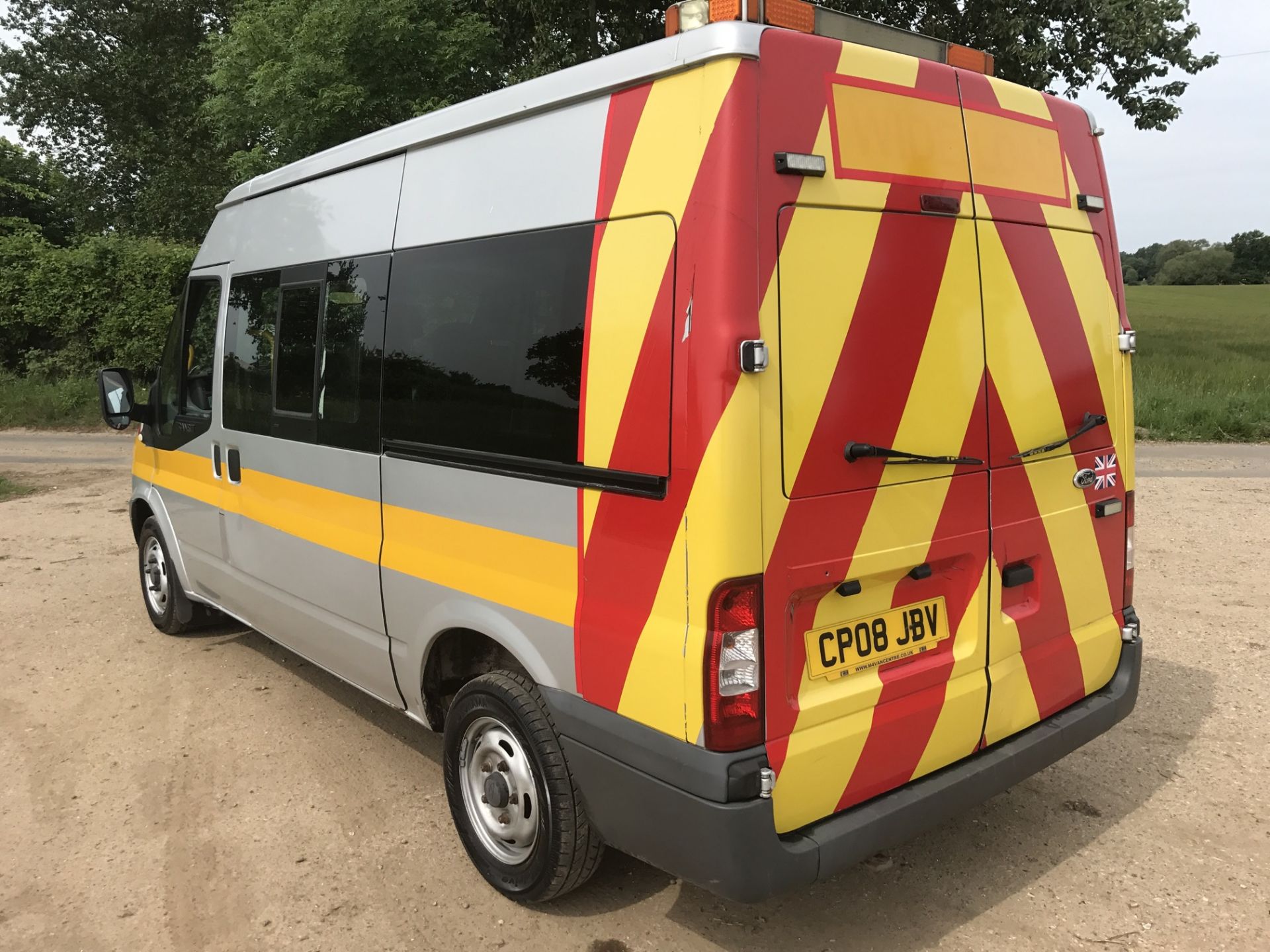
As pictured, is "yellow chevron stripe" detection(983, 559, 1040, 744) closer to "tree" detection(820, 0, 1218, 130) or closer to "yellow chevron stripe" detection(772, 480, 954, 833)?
"yellow chevron stripe" detection(772, 480, 954, 833)

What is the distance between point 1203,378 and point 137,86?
25578 mm

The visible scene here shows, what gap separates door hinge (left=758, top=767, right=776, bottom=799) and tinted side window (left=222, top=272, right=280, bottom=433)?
9.20ft

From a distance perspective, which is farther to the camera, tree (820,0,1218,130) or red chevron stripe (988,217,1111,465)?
tree (820,0,1218,130)

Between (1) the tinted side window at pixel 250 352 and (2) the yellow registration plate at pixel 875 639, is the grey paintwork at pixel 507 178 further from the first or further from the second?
(2) the yellow registration plate at pixel 875 639

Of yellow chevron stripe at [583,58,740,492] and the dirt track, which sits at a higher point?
yellow chevron stripe at [583,58,740,492]

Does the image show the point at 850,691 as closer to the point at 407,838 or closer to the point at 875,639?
the point at 875,639

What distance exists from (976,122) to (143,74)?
27.8 m

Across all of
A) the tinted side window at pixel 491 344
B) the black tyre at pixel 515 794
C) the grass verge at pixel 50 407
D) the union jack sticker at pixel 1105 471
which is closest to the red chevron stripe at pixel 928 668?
the union jack sticker at pixel 1105 471

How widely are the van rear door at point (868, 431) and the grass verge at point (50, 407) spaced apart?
50.8 ft

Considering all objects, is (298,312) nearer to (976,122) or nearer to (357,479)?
(357,479)

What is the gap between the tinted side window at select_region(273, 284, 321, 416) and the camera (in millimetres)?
3906

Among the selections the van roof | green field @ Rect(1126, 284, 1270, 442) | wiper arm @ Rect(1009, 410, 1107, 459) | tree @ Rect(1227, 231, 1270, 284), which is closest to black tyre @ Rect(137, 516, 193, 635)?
the van roof

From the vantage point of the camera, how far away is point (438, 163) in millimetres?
3256

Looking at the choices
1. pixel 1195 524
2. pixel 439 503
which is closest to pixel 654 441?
pixel 439 503
